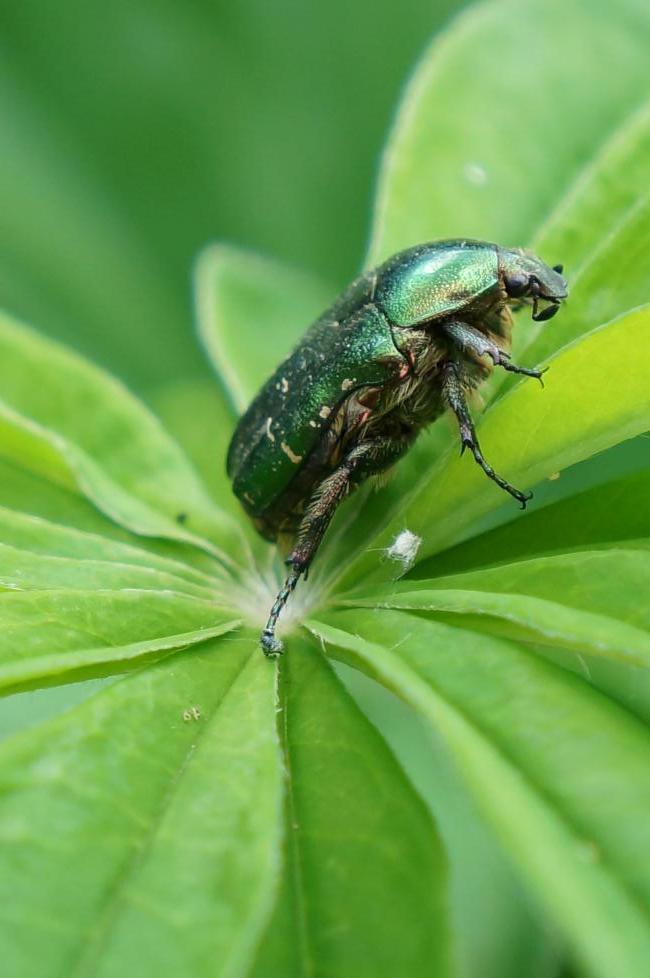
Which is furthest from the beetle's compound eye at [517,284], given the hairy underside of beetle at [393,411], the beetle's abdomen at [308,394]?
the beetle's abdomen at [308,394]

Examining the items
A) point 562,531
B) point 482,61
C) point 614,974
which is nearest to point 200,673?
point 562,531

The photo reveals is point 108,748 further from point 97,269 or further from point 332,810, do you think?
point 97,269

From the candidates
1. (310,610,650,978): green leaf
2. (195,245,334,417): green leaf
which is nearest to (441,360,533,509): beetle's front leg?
(310,610,650,978): green leaf

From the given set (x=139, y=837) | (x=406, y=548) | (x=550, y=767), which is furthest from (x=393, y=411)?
(x=139, y=837)

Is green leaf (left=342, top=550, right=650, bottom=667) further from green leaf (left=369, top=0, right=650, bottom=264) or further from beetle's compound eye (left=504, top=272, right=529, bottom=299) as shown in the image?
green leaf (left=369, top=0, right=650, bottom=264)

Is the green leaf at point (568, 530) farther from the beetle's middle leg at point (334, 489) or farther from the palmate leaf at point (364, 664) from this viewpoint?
the beetle's middle leg at point (334, 489)

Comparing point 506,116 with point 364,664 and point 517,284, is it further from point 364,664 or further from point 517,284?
point 364,664
